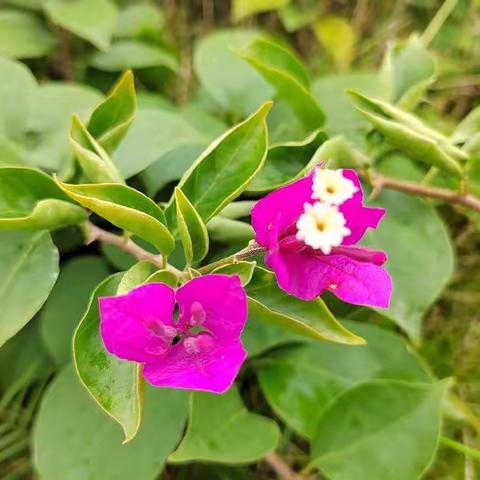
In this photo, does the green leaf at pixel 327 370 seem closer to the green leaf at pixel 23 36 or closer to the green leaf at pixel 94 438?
the green leaf at pixel 94 438

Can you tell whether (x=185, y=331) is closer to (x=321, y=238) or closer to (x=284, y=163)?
(x=321, y=238)

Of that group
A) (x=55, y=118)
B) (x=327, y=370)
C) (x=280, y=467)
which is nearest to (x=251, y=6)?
(x=55, y=118)

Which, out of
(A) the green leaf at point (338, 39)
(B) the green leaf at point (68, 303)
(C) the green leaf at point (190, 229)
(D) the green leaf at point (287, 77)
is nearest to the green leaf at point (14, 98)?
(B) the green leaf at point (68, 303)

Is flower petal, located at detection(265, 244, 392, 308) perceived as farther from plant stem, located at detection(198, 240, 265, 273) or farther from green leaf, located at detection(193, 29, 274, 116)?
green leaf, located at detection(193, 29, 274, 116)

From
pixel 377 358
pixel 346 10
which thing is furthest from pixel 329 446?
pixel 346 10

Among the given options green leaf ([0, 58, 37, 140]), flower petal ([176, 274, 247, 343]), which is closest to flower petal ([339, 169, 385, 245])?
flower petal ([176, 274, 247, 343])

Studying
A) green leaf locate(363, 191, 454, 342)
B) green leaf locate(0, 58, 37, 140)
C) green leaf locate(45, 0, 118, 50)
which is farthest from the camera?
green leaf locate(45, 0, 118, 50)

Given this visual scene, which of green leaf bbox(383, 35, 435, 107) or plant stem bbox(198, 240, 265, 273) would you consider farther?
green leaf bbox(383, 35, 435, 107)
